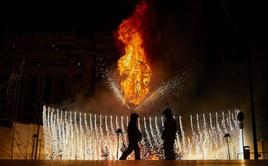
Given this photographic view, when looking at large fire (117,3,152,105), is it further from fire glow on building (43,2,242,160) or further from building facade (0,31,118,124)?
building facade (0,31,118,124)

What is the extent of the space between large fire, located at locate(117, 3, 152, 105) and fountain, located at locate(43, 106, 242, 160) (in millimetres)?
6940

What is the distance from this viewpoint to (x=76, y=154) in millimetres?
18312

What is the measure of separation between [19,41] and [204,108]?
37.0 metres

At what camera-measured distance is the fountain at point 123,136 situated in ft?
56.9

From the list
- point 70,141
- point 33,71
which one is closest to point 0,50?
point 33,71

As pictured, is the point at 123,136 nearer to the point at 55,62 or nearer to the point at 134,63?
the point at 134,63

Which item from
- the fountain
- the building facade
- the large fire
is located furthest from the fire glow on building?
the building facade

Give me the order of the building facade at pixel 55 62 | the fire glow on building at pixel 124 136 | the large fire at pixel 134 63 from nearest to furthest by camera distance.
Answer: the fire glow on building at pixel 124 136
the large fire at pixel 134 63
the building facade at pixel 55 62

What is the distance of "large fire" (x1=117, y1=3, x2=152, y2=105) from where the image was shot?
2714 centimetres

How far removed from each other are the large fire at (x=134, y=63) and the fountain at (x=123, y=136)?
22.8 feet

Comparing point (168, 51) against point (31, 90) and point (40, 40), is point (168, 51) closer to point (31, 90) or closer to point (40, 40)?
point (31, 90)

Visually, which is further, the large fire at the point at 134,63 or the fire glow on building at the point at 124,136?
the large fire at the point at 134,63

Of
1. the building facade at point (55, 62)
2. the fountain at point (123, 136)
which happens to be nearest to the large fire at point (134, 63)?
the fountain at point (123, 136)

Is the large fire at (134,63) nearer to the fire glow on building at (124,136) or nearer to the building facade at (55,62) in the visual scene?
the fire glow on building at (124,136)
